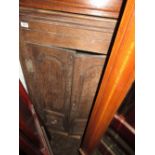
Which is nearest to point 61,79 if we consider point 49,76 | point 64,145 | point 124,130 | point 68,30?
point 49,76

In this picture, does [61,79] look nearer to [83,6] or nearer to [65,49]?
[65,49]

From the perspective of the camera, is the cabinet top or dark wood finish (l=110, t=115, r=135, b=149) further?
dark wood finish (l=110, t=115, r=135, b=149)

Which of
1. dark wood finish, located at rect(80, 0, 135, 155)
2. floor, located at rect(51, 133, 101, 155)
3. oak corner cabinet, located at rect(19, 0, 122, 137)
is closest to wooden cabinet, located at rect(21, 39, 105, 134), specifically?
oak corner cabinet, located at rect(19, 0, 122, 137)

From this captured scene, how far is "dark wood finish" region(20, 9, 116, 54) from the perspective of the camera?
2.58 feet

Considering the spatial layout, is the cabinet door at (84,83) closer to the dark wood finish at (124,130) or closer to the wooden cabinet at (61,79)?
the wooden cabinet at (61,79)

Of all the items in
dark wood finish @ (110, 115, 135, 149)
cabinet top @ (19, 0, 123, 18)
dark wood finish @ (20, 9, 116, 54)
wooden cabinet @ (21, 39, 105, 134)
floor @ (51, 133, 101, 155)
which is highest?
cabinet top @ (19, 0, 123, 18)

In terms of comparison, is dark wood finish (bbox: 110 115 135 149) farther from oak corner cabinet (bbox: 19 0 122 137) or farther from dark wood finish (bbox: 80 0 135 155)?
dark wood finish (bbox: 80 0 135 155)

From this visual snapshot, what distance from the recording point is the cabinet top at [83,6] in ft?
2.32

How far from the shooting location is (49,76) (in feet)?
3.79

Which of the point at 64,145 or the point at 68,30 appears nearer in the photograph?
the point at 68,30

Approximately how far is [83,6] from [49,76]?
0.59 metres

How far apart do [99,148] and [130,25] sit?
1.44 metres

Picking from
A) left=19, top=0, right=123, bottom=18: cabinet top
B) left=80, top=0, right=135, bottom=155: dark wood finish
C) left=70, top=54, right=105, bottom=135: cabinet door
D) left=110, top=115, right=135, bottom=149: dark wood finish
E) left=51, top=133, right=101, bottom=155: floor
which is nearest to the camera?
left=80, top=0, right=135, bottom=155: dark wood finish
